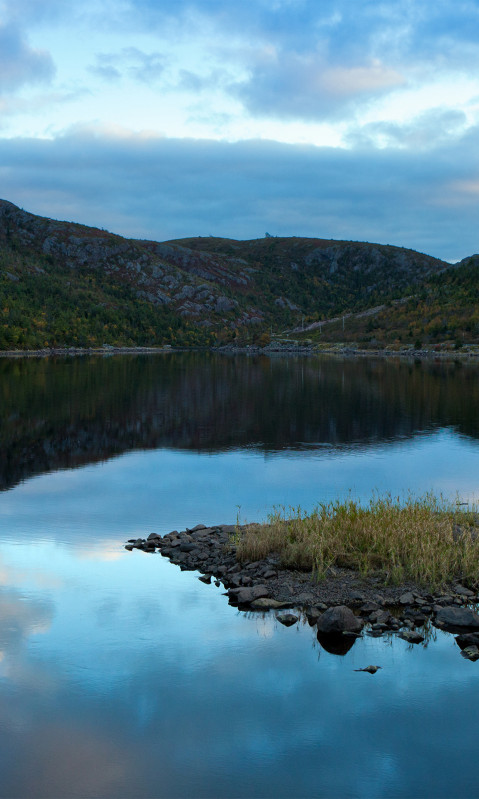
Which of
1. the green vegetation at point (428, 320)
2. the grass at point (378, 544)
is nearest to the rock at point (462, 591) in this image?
the grass at point (378, 544)

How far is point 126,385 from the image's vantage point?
58.5 metres

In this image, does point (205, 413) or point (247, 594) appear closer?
point (247, 594)

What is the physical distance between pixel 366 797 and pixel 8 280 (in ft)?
580

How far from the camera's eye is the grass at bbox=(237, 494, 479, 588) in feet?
42.4

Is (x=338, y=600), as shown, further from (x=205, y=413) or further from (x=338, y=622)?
(x=205, y=413)

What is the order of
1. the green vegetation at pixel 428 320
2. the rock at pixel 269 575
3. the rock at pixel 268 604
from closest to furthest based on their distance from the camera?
the rock at pixel 268 604 → the rock at pixel 269 575 → the green vegetation at pixel 428 320

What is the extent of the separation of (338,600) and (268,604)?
52.3 inches

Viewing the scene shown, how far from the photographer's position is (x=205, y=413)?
42.3 metres

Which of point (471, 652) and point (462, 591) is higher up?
point (462, 591)

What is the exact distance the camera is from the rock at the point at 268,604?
12109 mm

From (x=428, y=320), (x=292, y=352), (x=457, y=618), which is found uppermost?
(x=428, y=320)

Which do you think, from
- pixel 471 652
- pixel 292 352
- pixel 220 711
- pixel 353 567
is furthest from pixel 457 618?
pixel 292 352

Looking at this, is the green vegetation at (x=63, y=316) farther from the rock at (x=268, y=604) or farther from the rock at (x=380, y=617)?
the rock at (x=380, y=617)

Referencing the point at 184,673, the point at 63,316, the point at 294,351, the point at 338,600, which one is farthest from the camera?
the point at 294,351
